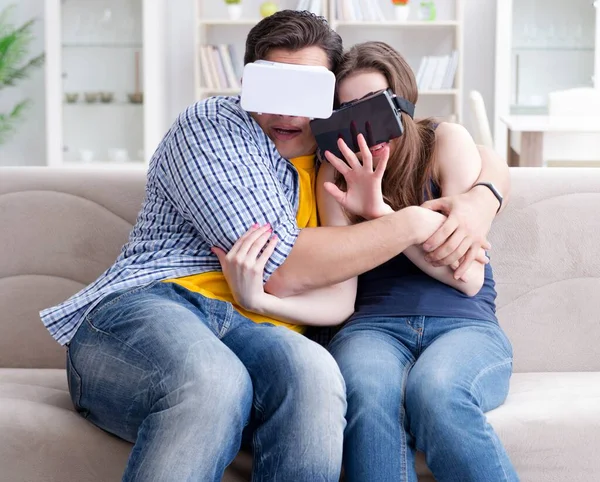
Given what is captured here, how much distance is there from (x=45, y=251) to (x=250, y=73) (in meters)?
0.65

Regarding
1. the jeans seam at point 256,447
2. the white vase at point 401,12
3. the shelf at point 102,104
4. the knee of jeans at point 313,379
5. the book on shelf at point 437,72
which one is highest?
the white vase at point 401,12

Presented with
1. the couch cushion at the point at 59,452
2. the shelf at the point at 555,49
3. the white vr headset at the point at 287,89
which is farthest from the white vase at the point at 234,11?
the couch cushion at the point at 59,452

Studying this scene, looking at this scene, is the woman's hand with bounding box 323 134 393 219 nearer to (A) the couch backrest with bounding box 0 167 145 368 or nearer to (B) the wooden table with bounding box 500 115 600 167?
(A) the couch backrest with bounding box 0 167 145 368

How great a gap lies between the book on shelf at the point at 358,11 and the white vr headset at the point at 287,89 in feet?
12.2

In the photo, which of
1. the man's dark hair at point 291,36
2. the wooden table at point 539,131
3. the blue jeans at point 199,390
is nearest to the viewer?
the blue jeans at point 199,390

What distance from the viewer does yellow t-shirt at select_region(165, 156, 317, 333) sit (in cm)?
141

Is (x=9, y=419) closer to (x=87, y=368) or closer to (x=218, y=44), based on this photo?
(x=87, y=368)

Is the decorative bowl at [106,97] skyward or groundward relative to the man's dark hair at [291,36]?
groundward

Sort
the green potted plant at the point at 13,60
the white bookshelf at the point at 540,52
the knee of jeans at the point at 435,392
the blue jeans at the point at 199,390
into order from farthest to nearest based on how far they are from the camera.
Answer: the white bookshelf at the point at 540,52, the green potted plant at the point at 13,60, the knee of jeans at the point at 435,392, the blue jeans at the point at 199,390

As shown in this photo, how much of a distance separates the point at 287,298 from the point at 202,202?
0.21 metres

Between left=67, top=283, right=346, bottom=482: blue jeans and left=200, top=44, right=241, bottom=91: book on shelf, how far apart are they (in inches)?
152

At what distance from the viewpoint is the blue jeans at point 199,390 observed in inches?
43.9

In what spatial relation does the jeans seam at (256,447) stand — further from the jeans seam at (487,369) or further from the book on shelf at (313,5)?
the book on shelf at (313,5)

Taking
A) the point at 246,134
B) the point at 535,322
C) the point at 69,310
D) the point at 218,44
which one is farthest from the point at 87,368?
the point at 218,44
